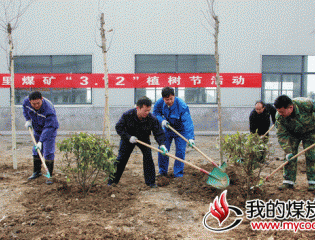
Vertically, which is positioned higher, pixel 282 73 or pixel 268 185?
pixel 282 73

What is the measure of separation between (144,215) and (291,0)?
10.6 metres

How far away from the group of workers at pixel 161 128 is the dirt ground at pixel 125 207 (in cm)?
27

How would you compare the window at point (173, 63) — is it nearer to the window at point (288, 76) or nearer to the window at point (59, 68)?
the window at point (59, 68)

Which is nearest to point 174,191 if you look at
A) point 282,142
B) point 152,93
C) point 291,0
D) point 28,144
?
point 282,142

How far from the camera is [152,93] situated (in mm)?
10523

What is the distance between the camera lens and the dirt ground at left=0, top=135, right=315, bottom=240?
2.55m

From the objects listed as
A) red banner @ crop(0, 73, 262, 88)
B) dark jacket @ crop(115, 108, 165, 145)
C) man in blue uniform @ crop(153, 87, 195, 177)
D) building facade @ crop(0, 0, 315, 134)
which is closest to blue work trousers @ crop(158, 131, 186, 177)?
man in blue uniform @ crop(153, 87, 195, 177)

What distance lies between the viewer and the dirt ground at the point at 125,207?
2.55 m

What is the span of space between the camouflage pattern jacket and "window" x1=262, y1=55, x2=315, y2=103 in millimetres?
7145

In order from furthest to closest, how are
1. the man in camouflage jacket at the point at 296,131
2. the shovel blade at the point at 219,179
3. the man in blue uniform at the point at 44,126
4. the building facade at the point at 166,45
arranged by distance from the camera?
the building facade at the point at 166,45 < the man in blue uniform at the point at 44,126 < the man in camouflage jacket at the point at 296,131 < the shovel blade at the point at 219,179

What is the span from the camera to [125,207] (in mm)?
3236

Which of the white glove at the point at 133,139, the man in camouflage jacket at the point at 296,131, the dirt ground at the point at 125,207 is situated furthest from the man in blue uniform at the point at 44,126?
the man in camouflage jacket at the point at 296,131

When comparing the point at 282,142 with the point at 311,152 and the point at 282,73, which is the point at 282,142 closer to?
the point at 311,152

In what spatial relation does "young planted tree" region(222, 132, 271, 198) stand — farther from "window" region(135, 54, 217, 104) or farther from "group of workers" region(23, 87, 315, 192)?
"window" region(135, 54, 217, 104)
